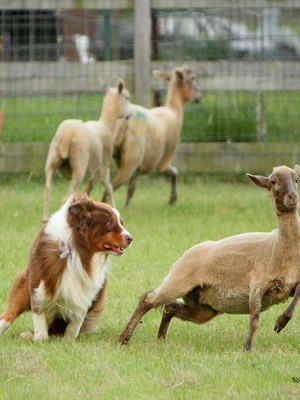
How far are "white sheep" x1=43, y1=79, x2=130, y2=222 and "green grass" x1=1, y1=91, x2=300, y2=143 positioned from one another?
1.75 meters

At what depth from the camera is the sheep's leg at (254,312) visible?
5.92 metres

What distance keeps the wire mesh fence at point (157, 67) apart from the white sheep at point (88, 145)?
41.9 inches

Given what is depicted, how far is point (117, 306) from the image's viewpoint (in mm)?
7457

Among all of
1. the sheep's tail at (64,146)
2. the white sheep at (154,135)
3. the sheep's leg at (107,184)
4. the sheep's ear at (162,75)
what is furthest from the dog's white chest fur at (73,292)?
the sheep's ear at (162,75)

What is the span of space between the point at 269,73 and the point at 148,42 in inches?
61.9

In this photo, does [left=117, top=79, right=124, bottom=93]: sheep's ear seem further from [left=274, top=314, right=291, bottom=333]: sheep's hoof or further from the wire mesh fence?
[left=274, top=314, right=291, bottom=333]: sheep's hoof

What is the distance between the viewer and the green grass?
13.7 meters

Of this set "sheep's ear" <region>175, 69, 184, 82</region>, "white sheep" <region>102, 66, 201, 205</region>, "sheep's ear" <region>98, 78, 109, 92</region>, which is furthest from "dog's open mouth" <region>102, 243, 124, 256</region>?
"sheep's ear" <region>175, 69, 184, 82</region>

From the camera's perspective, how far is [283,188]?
5922 millimetres

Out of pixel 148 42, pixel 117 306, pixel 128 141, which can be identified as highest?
pixel 148 42

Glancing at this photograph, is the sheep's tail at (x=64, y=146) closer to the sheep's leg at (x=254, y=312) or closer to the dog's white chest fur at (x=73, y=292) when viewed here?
the dog's white chest fur at (x=73, y=292)

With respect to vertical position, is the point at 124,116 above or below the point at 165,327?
above

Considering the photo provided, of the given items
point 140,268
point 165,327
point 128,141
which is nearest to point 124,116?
point 128,141

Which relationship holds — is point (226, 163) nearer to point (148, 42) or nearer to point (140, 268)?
point (148, 42)
